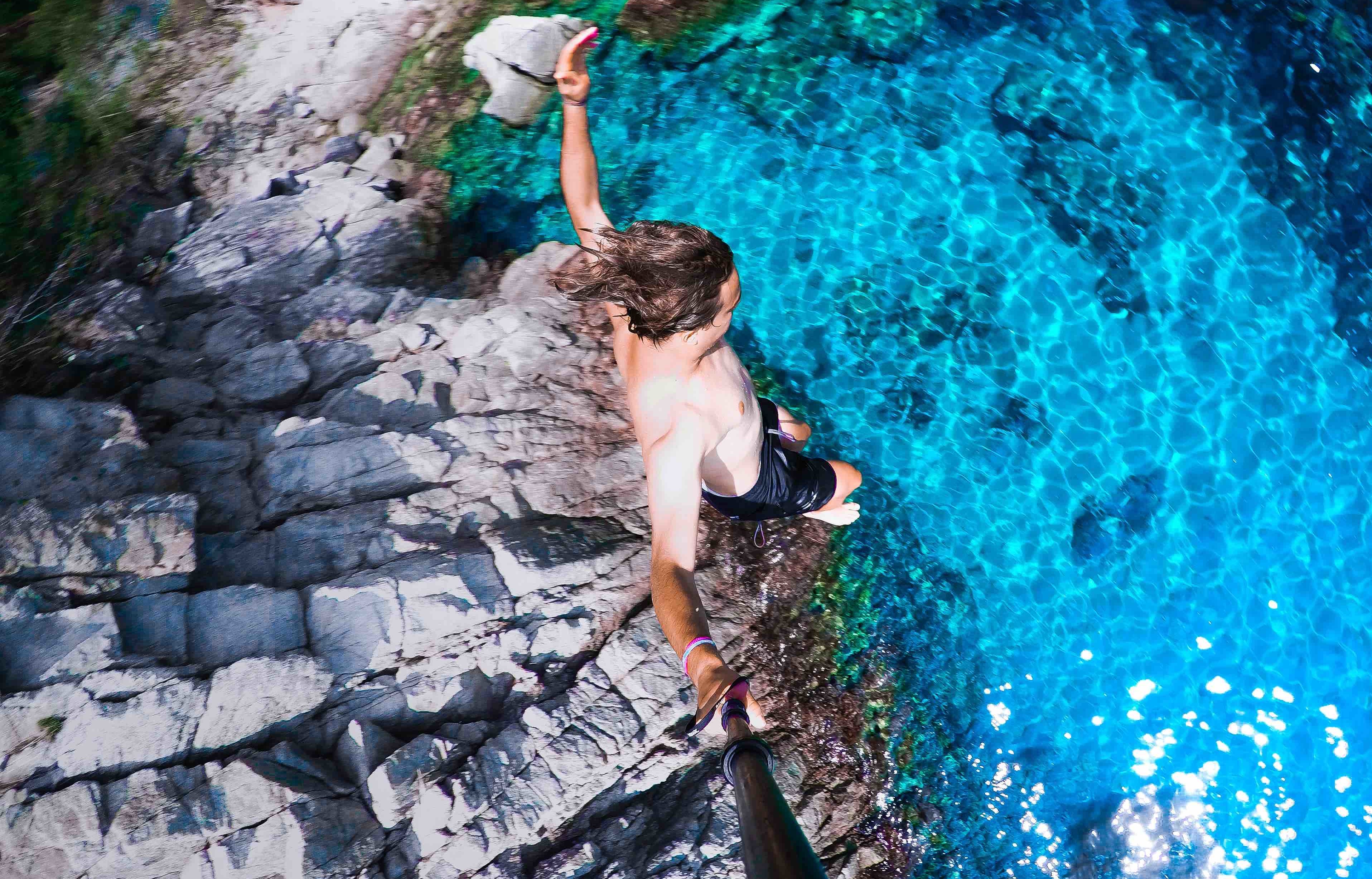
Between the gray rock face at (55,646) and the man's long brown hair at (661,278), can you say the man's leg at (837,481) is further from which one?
the gray rock face at (55,646)

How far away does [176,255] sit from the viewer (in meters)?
5.22

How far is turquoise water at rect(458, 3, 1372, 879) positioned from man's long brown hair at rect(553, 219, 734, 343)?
7.94 feet

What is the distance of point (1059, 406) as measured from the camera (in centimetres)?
520

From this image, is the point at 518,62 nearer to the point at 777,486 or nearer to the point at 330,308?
the point at 330,308

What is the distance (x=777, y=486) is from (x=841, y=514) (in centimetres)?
84

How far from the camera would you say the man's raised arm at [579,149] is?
3840mm

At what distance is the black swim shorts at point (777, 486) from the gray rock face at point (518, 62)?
11.5 ft

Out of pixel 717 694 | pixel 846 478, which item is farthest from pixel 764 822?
pixel 846 478

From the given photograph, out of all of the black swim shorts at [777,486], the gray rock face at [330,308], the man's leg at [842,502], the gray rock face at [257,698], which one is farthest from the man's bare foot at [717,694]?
the gray rock face at [330,308]

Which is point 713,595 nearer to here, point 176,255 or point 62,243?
point 176,255

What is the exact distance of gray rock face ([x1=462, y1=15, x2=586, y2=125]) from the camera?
6.07 meters

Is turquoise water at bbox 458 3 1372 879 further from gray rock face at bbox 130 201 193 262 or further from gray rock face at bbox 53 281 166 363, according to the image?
gray rock face at bbox 53 281 166 363

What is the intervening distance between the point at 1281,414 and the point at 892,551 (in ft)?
9.10

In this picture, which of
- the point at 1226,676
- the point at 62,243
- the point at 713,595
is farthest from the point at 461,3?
the point at 1226,676
